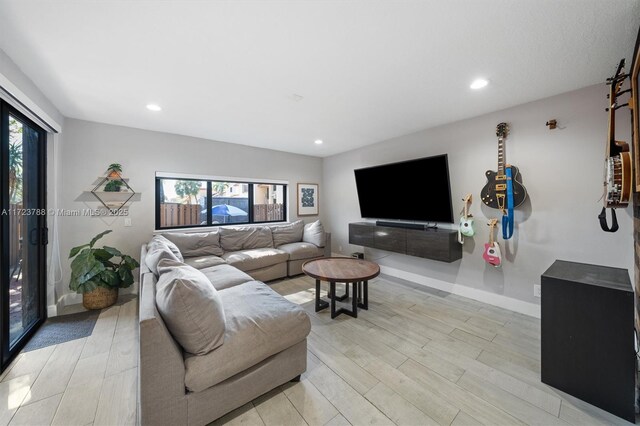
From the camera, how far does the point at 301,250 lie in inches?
164

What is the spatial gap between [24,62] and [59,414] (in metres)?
2.54

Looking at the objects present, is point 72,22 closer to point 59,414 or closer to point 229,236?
point 59,414

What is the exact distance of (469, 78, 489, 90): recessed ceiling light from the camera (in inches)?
86.3

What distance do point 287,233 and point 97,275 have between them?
268 centimetres

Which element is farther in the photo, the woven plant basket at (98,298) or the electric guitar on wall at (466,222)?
the electric guitar on wall at (466,222)

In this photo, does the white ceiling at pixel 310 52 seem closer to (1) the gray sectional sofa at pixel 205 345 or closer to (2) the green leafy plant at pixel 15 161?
(2) the green leafy plant at pixel 15 161

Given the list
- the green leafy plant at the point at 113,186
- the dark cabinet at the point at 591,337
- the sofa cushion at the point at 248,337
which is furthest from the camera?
the green leafy plant at the point at 113,186

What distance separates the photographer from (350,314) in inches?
107

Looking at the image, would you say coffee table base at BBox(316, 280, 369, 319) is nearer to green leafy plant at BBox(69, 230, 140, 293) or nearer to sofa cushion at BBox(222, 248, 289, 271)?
sofa cushion at BBox(222, 248, 289, 271)

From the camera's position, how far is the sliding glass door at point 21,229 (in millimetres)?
1903

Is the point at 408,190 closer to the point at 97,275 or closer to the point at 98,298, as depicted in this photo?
the point at 97,275

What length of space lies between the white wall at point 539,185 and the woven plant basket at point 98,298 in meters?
4.26

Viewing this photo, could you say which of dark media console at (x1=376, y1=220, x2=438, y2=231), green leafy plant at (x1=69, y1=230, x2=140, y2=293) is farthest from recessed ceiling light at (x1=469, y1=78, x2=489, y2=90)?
green leafy plant at (x1=69, y1=230, x2=140, y2=293)

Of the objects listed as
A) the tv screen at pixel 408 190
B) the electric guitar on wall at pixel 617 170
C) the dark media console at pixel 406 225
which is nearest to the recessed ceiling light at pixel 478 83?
the electric guitar on wall at pixel 617 170
